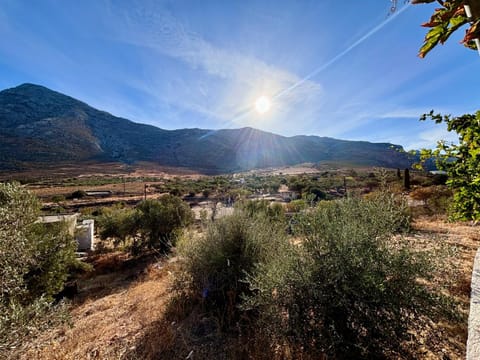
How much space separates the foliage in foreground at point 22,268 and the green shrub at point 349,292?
2.21 metres

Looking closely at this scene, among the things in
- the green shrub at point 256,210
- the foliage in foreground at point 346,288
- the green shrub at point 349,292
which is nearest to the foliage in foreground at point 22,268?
the foliage in foreground at point 346,288

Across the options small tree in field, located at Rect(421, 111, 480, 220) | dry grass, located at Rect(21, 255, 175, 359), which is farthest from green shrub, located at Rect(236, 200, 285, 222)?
small tree in field, located at Rect(421, 111, 480, 220)

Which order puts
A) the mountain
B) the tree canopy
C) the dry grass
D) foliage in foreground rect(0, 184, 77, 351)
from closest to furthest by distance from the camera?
1. the tree canopy
2. foliage in foreground rect(0, 184, 77, 351)
3. the dry grass
4. the mountain

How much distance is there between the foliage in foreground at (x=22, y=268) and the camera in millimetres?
2068

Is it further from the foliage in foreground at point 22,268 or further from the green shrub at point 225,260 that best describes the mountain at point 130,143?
the green shrub at point 225,260

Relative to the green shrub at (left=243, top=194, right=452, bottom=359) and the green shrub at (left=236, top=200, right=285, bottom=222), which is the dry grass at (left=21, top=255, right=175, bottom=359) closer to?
the green shrub at (left=236, top=200, right=285, bottom=222)

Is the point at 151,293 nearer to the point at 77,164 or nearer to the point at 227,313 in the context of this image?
the point at 227,313

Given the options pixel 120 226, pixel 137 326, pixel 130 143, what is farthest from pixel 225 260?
pixel 130 143

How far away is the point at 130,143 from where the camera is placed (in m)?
77.8

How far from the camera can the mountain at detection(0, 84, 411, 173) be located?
59.8m

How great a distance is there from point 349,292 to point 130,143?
86197 millimetres

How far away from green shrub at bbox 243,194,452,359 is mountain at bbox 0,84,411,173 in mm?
62077

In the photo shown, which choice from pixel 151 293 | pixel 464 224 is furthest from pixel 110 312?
pixel 464 224

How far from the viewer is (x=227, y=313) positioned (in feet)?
10.3
